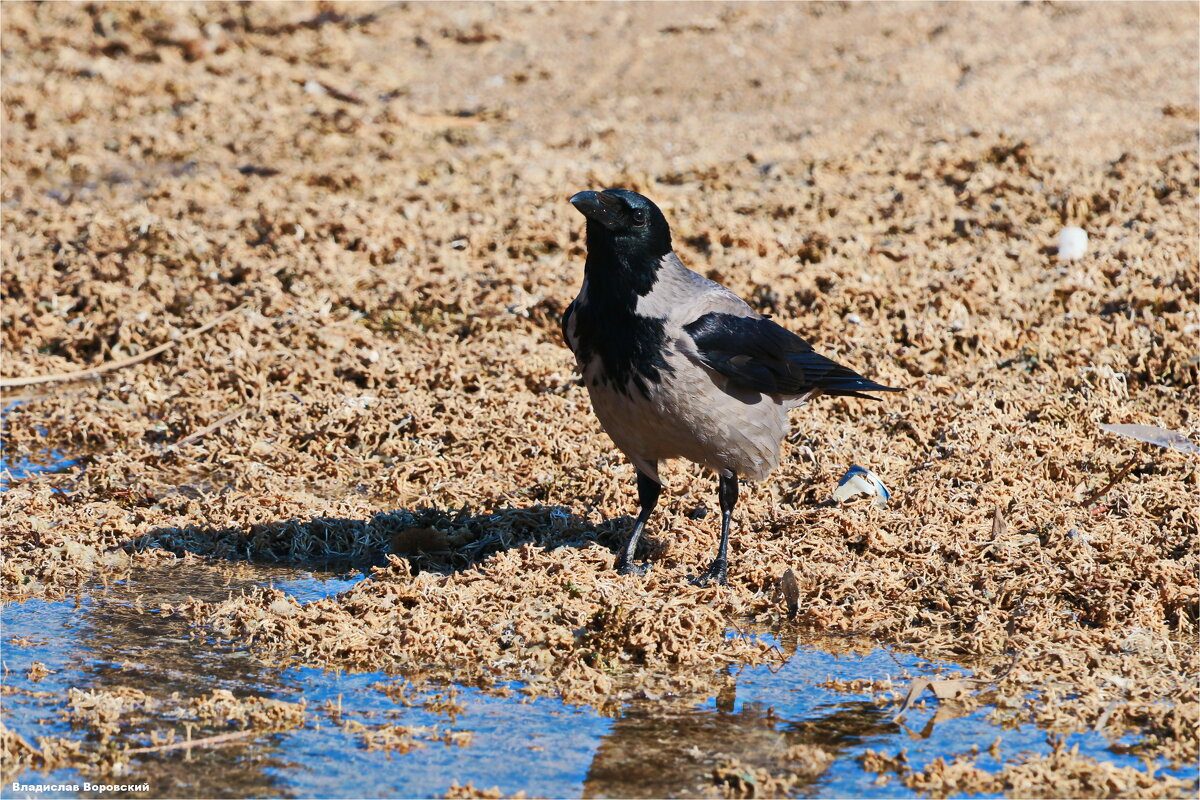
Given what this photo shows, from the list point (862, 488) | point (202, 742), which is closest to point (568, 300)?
point (862, 488)

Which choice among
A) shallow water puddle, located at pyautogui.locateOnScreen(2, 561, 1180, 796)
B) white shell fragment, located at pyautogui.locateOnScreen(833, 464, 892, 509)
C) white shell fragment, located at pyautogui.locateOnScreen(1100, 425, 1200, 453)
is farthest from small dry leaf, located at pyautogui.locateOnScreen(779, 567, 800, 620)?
white shell fragment, located at pyautogui.locateOnScreen(1100, 425, 1200, 453)

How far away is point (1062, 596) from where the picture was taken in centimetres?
512

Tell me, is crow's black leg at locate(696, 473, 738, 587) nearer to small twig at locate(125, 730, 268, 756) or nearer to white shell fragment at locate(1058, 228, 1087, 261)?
small twig at locate(125, 730, 268, 756)

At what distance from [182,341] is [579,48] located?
23.6 feet

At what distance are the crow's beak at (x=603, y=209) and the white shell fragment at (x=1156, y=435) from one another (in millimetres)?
2597

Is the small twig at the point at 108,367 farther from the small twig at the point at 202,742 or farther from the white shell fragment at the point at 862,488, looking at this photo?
the small twig at the point at 202,742

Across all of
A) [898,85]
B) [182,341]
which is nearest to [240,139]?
[182,341]

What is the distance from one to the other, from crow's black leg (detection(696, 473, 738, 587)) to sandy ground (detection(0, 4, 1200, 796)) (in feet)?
0.40

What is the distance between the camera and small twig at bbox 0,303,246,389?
25.5 feet

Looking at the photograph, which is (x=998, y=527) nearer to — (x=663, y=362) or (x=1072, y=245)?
(x=663, y=362)

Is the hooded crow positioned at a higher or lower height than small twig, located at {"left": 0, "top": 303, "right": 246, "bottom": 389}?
higher

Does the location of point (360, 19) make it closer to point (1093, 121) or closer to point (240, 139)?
point (240, 139)

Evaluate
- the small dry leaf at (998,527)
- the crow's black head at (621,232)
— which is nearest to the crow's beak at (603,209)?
the crow's black head at (621,232)

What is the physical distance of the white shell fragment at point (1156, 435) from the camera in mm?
6199
